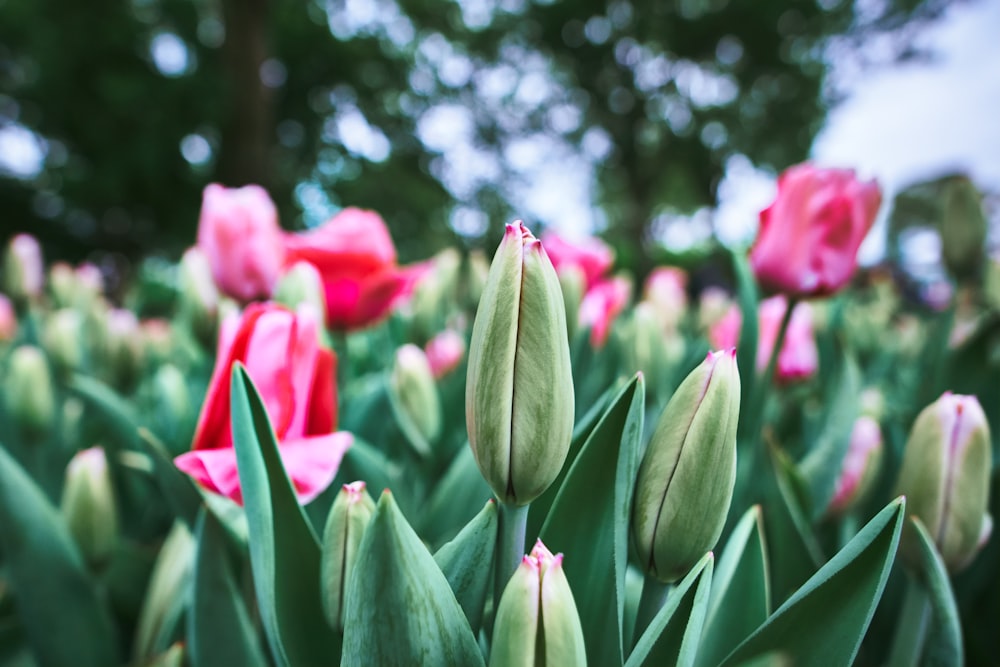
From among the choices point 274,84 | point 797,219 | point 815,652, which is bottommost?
point 815,652

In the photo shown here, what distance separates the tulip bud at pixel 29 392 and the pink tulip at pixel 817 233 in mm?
655

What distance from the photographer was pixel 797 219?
2.17ft

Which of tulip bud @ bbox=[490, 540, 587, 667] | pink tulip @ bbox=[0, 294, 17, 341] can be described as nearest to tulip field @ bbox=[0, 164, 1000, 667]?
tulip bud @ bbox=[490, 540, 587, 667]

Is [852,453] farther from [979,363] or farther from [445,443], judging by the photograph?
[445,443]

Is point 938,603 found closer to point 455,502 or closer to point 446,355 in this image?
point 455,502

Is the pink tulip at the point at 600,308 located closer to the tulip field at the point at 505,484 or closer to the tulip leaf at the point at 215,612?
the tulip field at the point at 505,484

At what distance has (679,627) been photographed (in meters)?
0.28

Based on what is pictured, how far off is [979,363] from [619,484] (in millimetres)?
→ 581

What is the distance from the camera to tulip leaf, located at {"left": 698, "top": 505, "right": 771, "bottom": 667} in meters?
0.37

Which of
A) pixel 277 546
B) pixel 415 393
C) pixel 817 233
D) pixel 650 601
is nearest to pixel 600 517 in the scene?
pixel 650 601

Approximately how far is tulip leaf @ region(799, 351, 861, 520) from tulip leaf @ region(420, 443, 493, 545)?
0.25 metres

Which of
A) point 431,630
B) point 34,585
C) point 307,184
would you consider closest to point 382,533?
point 431,630

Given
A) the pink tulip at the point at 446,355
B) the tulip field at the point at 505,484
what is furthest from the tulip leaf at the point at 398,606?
the pink tulip at the point at 446,355

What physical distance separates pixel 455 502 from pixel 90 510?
25cm
